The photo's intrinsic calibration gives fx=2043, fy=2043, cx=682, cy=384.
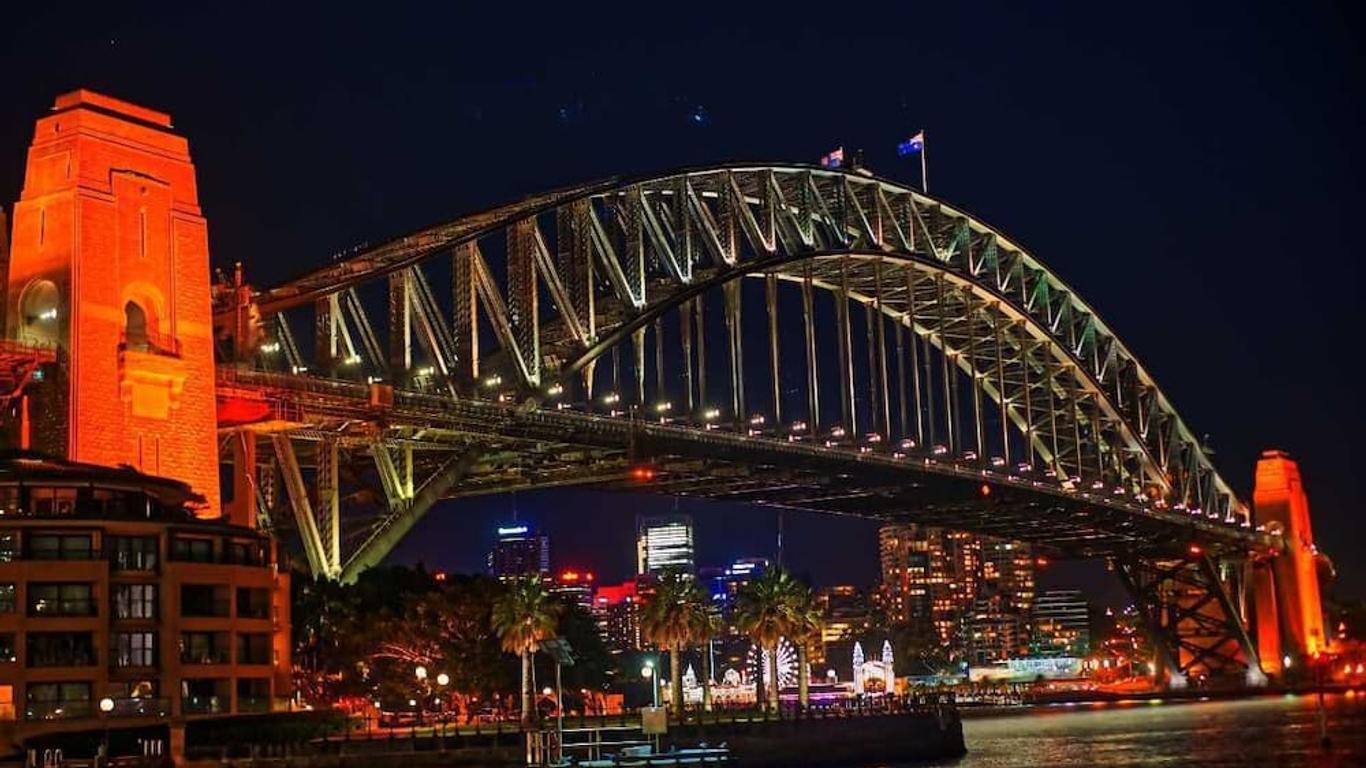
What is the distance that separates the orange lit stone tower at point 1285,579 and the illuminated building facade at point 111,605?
126534 mm

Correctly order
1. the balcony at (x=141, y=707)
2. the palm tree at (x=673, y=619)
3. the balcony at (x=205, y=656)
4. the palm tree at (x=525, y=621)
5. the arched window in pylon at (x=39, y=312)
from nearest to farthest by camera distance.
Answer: the balcony at (x=141, y=707)
the balcony at (x=205, y=656)
the arched window in pylon at (x=39, y=312)
the palm tree at (x=525, y=621)
the palm tree at (x=673, y=619)

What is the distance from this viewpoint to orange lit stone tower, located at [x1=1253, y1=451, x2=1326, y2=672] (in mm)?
179250

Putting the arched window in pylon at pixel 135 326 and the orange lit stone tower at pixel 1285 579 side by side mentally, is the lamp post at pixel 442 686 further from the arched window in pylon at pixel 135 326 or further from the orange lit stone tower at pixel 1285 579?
the orange lit stone tower at pixel 1285 579

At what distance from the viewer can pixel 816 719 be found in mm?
87375

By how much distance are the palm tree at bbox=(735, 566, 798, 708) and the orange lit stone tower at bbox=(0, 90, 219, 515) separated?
31.1 m

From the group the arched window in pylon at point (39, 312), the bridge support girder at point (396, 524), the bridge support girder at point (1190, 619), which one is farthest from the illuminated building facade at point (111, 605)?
the bridge support girder at point (1190, 619)

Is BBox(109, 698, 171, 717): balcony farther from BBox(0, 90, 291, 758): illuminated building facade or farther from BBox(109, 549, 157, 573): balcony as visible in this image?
BBox(109, 549, 157, 573): balcony

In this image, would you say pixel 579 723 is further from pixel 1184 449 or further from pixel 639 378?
pixel 1184 449

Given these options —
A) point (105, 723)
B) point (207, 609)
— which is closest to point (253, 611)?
point (207, 609)

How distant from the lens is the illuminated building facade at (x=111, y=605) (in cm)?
6600

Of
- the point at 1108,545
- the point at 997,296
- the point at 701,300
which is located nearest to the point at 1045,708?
the point at 1108,545

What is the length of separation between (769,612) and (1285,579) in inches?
3761

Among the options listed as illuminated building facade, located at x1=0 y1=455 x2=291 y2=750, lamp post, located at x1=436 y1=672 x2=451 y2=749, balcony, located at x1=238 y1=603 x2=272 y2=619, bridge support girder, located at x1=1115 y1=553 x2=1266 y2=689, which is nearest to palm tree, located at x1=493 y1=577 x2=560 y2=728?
lamp post, located at x1=436 y1=672 x2=451 y2=749

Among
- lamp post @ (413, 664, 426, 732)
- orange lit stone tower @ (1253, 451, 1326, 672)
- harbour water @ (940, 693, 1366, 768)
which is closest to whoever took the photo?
harbour water @ (940, 693, 1366, 768)
